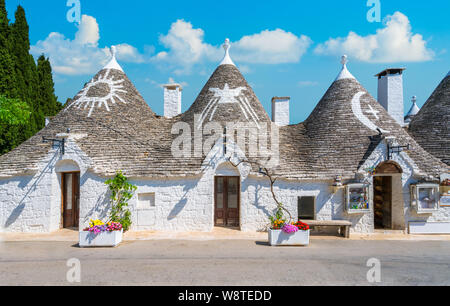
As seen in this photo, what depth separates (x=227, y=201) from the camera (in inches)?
516

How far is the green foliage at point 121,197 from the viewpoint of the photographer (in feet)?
39.5

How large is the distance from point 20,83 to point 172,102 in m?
11.0

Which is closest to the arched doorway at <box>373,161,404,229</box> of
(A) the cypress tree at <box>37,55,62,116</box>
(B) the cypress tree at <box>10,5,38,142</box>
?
(B) the cypress tree at <box>10,5,38,142</box>

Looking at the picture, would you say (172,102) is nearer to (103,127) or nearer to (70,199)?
(103,127)

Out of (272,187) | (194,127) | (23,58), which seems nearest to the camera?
(272,187)

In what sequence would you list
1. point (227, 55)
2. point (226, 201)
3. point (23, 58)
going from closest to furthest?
point (226, 201)
point (227, 55)
point (23, 58)

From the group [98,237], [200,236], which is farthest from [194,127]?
[98,237]

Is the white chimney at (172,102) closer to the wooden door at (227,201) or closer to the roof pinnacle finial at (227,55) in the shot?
the roof pinnacle finial at (227,55)

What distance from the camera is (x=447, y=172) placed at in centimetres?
1239

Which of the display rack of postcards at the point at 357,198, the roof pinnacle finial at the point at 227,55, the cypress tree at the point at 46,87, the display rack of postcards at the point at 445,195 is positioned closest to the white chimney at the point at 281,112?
the roof pinnacle finial at the point at 227,55

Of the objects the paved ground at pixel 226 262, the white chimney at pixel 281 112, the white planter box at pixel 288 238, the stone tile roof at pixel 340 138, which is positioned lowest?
the paved ground at pixel 226 262

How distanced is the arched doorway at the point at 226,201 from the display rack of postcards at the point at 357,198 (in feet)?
15.1
